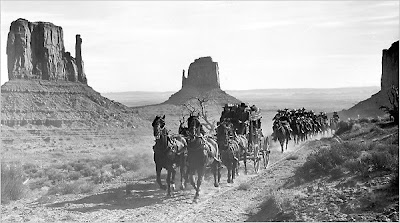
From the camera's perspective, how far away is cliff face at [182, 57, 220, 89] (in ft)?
458

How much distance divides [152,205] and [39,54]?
89.5 meters

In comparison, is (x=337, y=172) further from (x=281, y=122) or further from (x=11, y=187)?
(x=281, y=122)

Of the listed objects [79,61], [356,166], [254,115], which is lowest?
[356,166]

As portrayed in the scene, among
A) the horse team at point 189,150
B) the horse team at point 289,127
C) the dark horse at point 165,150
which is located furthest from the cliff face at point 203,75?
the dark horse at point 165,150

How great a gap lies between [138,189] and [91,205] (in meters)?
3.17

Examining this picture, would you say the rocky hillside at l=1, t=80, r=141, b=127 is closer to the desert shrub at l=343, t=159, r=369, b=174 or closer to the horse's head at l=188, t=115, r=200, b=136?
the horse's head at l=188, t=115, r=200, b=136

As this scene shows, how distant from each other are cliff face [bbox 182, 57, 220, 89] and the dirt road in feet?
400

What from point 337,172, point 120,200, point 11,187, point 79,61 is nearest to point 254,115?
point 337,172

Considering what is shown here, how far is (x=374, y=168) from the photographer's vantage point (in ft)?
44.9

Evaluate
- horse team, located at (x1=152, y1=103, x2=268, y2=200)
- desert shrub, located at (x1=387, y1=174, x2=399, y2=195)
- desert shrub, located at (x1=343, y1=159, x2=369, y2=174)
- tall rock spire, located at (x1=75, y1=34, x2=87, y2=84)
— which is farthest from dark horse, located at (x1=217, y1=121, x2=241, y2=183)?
tall rock spire, located at (x1=75, y1=34, x2=87, y2=84)

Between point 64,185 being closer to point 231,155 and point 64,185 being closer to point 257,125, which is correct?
point 231,155

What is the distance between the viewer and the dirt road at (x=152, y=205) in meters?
12.0

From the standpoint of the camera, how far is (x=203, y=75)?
14300cm

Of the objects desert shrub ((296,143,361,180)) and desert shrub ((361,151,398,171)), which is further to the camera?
desert shrub ((296,143,361,180))
